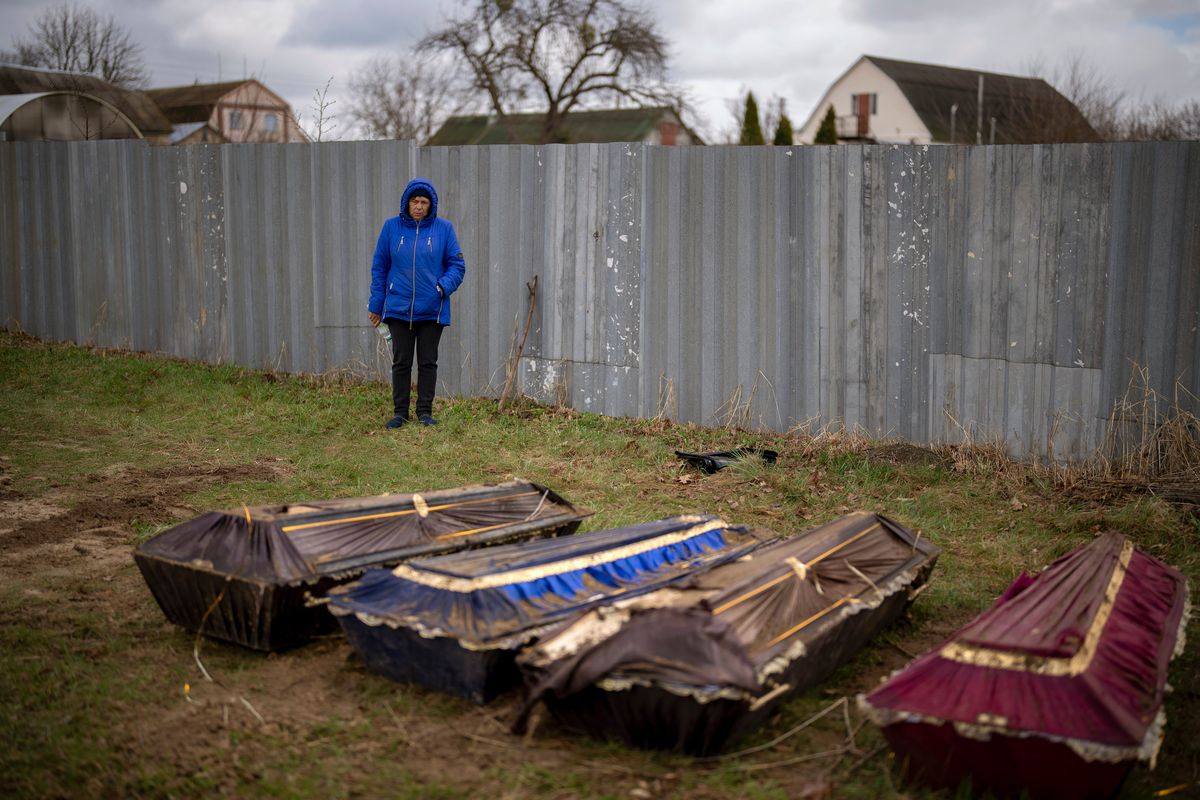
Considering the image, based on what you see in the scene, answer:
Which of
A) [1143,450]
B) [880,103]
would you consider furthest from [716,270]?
[880,103]

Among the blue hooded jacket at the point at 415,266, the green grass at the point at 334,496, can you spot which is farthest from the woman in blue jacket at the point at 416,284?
the green grass at the point at 334,496

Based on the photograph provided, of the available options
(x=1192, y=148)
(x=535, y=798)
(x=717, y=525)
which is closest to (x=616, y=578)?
(x=717, y=525)

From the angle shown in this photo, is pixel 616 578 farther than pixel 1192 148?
No

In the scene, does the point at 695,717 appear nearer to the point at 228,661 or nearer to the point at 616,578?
the point at 616,578

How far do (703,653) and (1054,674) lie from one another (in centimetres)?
109

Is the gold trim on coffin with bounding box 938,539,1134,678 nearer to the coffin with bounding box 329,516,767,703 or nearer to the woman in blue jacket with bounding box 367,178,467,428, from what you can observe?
the coffin with bounding box 329,516,767,703

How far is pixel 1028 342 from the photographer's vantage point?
24.4 ft

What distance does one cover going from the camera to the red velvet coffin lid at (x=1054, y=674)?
332cm

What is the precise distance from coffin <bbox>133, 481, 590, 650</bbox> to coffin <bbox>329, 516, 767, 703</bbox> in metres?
0.28

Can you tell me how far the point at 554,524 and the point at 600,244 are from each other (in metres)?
4.14

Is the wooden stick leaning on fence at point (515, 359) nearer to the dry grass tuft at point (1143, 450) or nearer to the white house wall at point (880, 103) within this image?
the dry grass tuft at point (1143, 450)

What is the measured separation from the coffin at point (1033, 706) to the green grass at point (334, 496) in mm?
241

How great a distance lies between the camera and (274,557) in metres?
4.50

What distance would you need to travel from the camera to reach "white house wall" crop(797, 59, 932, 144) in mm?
54750
